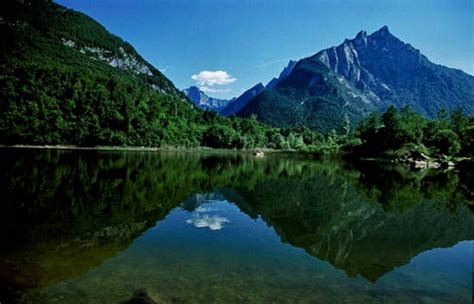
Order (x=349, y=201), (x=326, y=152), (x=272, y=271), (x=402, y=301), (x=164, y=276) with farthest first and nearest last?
(x=326, y=152) → (x=349, y=201) → (x=272, y=271) → (x=164, y=276) → (x=402, y=301)

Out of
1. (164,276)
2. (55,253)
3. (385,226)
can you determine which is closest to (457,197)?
(385,226)

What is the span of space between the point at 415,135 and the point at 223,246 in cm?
11423

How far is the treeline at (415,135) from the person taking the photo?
104m

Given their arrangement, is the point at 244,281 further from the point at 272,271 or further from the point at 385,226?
the point at 385,226

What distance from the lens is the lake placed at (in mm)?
12602

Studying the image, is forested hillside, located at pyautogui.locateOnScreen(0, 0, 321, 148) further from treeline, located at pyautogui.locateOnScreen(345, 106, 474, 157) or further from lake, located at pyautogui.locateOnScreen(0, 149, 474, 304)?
lake, located at pyautogui.locateOnScreen(0, 149, 474, 304)

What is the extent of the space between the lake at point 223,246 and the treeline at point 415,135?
80.3m

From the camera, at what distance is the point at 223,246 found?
1858cm

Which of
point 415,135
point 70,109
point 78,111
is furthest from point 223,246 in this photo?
point 78,111

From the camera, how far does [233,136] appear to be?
187 metres

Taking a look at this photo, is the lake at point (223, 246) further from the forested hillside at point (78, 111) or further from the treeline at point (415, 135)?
the forested hillside at point (78, 111)

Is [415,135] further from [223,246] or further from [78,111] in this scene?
[78,111]

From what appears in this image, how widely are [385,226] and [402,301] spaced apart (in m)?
13.2

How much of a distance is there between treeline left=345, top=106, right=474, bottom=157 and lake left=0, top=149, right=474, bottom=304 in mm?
80328
